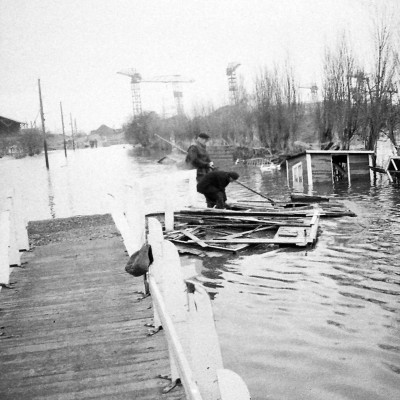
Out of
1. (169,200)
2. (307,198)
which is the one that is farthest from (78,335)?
(307,198)

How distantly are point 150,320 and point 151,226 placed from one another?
3.20 feet

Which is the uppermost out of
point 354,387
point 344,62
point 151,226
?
point 344,62

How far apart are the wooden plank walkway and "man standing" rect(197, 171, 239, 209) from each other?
462cm

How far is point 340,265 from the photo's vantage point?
24.8 ft

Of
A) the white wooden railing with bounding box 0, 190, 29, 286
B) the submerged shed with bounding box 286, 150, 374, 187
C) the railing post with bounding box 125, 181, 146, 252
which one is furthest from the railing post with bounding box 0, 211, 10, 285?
the submerged shed with bounding box 286, 150, 374, 187

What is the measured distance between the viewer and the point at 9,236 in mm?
5035

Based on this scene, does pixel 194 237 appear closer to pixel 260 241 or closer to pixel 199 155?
pixel 260 241

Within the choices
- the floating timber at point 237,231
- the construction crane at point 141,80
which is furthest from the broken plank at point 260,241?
the construction crane at point 141,80

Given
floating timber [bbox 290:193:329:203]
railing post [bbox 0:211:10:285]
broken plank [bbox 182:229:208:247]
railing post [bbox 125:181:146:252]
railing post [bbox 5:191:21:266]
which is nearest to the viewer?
railing post [bbox 125:181:146:252]

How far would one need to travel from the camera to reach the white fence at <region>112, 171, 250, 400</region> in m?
1.92

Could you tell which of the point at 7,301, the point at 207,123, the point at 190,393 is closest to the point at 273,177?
the point at 7,301

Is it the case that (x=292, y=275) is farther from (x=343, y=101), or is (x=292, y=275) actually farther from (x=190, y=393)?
(x=343, y=101)

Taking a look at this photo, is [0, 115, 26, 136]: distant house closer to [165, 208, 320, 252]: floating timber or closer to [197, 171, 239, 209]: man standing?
[197, 171, 239, 209]: man standing

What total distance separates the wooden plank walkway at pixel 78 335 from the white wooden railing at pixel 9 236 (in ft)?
0.84
